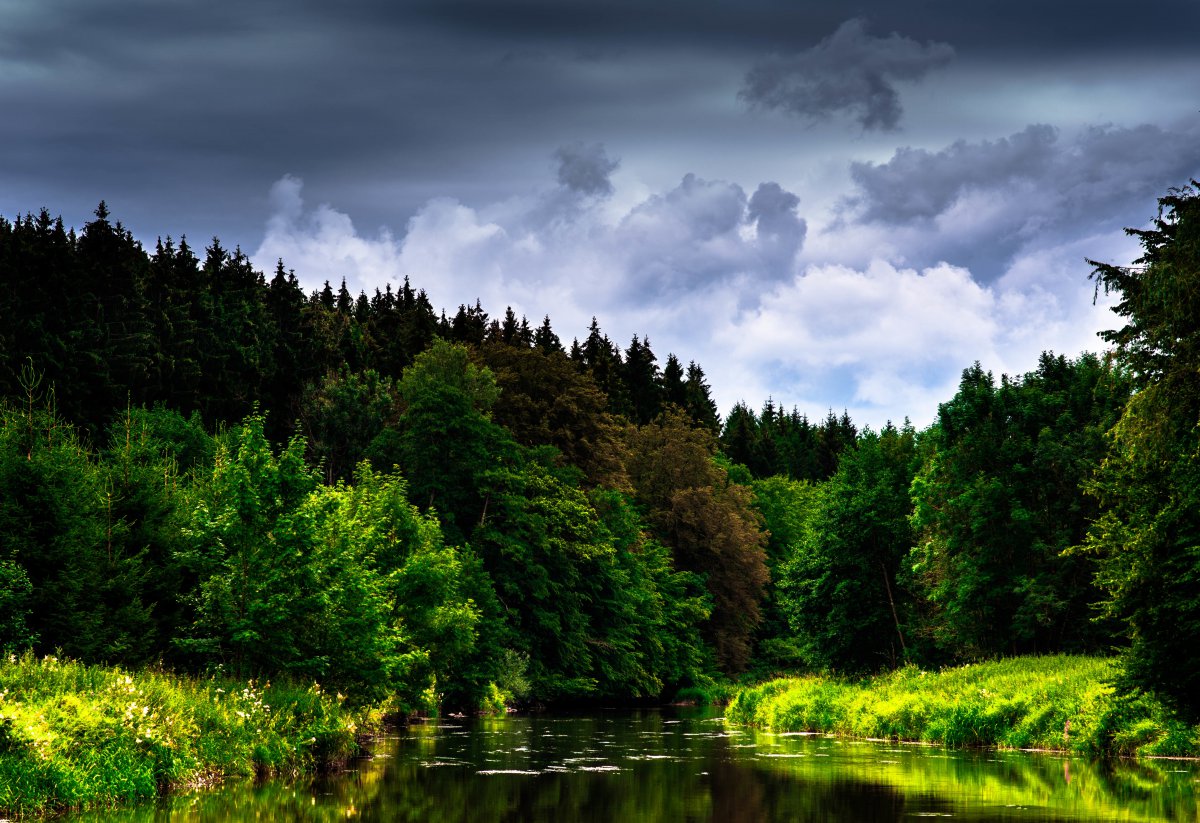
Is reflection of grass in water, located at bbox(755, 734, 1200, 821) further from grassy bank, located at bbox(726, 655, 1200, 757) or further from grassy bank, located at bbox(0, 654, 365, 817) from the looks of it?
grassy bank, located at bbox(0, 654, 365, 817)

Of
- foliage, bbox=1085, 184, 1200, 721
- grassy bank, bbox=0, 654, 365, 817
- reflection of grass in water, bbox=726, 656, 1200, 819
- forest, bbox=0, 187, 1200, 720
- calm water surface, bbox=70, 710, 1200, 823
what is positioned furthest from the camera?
forest, bbox=0, 187, 1200, 720

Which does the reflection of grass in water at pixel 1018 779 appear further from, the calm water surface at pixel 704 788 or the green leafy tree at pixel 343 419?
the green leafy tree at pixel 343 419

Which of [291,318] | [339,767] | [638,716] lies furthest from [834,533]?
[291,318]

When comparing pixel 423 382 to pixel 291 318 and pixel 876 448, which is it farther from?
pixel 291 318

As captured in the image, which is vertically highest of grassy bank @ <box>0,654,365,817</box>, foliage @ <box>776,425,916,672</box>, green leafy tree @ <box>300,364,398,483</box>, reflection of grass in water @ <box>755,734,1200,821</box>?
green leafy tree @ <box>300,364,398,483</box>

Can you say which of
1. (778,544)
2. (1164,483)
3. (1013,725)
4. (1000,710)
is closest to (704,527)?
(778,544)

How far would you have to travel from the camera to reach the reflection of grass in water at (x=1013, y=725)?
23.5m

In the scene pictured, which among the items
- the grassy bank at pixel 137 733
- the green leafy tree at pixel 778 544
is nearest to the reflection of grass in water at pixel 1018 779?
the grassy bank at pixel 137 733

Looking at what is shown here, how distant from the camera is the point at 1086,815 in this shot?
1933 centimetres

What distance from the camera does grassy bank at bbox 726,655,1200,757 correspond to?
32.2 meters

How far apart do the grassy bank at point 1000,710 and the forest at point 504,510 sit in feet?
10.1

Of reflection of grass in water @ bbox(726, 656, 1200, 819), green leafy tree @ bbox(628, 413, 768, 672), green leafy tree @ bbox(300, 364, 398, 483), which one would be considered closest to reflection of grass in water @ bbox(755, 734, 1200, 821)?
reflection of grass in water @ bbox(726, 656, 1200, 819)

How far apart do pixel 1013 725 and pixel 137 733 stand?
2687 cm

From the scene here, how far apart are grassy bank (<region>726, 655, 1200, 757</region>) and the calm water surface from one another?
5.57 feet
